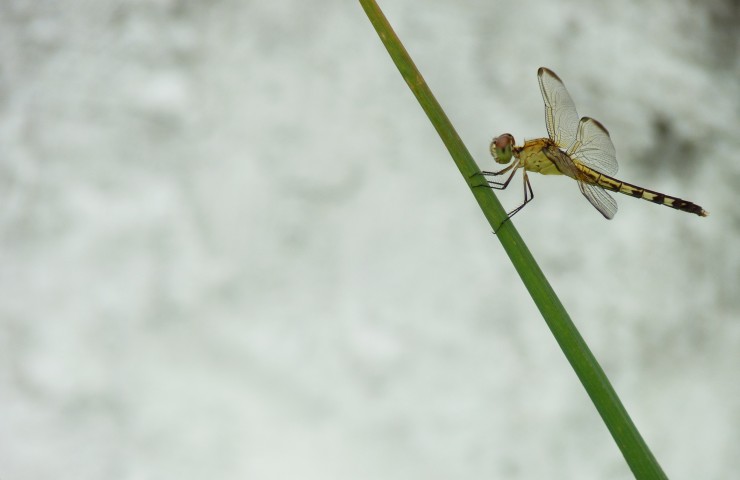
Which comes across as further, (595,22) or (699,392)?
(595,22)

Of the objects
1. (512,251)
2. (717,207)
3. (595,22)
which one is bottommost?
(512,251)

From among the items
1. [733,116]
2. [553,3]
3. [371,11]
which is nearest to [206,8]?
[553,3]

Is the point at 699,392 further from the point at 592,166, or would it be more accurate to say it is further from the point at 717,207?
the point at 592,166

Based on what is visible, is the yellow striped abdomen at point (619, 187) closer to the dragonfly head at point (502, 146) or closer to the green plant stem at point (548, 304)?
the dragonfly head at point (502, 146)

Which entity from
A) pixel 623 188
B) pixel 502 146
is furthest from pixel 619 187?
pixel 502 146

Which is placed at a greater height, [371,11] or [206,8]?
[206,8]

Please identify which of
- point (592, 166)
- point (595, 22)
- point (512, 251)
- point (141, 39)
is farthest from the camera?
point (595, 22)

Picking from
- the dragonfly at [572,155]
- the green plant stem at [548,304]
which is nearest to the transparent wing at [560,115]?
the dragonfly at [572,155]
